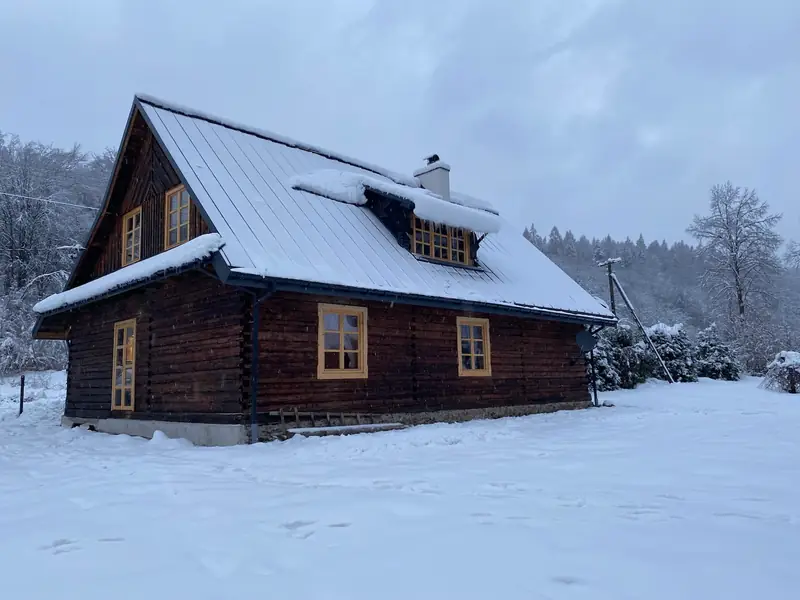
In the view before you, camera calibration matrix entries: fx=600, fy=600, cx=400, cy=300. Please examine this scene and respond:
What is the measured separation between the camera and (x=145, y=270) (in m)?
11.0

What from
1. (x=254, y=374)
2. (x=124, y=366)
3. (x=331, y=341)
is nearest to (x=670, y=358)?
(x=331, y=341)

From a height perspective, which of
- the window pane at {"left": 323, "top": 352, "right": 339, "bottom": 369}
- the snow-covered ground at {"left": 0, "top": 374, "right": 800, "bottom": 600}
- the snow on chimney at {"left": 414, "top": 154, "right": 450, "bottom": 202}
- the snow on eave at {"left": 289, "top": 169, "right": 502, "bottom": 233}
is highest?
the snow on chimney at {"left": 414, "top": 154, "right": 450, "bottom": 202}

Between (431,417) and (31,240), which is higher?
(31,240)

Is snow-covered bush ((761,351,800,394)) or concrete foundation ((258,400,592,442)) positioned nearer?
concrete foundation ((258,400,592,442))

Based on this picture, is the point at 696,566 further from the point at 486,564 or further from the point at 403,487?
the point at 403,487

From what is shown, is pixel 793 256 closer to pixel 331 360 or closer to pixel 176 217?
pixel 331 360

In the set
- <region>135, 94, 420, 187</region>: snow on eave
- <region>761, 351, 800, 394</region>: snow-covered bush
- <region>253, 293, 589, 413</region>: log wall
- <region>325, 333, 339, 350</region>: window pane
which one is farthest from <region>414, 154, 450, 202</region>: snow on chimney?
<region>761, 351, 800, 394</region>: snow-covered bush

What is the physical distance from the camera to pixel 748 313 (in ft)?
107

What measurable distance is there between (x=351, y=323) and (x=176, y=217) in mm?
4317

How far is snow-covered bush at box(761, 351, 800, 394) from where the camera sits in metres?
20.1

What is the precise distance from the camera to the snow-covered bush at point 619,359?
23.8 meters

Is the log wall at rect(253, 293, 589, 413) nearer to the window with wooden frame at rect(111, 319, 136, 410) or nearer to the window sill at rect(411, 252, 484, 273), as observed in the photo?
the window sill at rect(411, 252, 484, 273)

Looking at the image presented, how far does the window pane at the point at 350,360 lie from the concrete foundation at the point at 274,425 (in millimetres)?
1001

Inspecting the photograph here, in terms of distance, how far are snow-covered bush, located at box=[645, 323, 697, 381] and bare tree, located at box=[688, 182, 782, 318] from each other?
25.5ft
